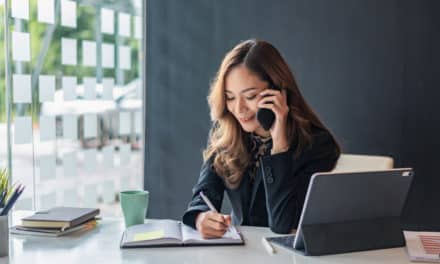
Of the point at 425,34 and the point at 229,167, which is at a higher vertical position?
the point at 425,34

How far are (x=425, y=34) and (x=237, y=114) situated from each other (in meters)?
1.21

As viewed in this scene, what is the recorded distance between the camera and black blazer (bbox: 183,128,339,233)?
1574mm

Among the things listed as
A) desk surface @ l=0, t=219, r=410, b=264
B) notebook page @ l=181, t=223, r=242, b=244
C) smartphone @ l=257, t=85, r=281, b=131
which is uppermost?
smartphone @ l=257, t=85, r=281, b=131

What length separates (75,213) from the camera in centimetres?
155

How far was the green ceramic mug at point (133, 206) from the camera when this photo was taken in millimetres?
1515

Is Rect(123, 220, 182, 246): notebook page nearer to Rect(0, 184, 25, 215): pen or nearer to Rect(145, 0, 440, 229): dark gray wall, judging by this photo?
Rect(0, 184, 25, 215): pen

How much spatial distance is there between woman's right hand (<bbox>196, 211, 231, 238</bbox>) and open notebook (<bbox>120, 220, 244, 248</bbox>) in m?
0.02

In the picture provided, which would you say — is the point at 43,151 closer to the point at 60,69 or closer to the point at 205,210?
the point at 60,69

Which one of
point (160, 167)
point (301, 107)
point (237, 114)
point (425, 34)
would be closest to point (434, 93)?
point (425, 34)

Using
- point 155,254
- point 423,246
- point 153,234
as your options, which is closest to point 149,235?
point 153,234

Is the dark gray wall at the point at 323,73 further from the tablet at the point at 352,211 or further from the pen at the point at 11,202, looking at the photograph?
the pen at the point at 11,202

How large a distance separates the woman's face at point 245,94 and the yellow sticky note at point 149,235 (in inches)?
21.5

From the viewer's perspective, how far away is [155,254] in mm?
1252

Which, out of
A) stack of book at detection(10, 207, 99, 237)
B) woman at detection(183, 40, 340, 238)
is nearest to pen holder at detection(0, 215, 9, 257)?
stack of book at detection(10, 207, 99, 237)
